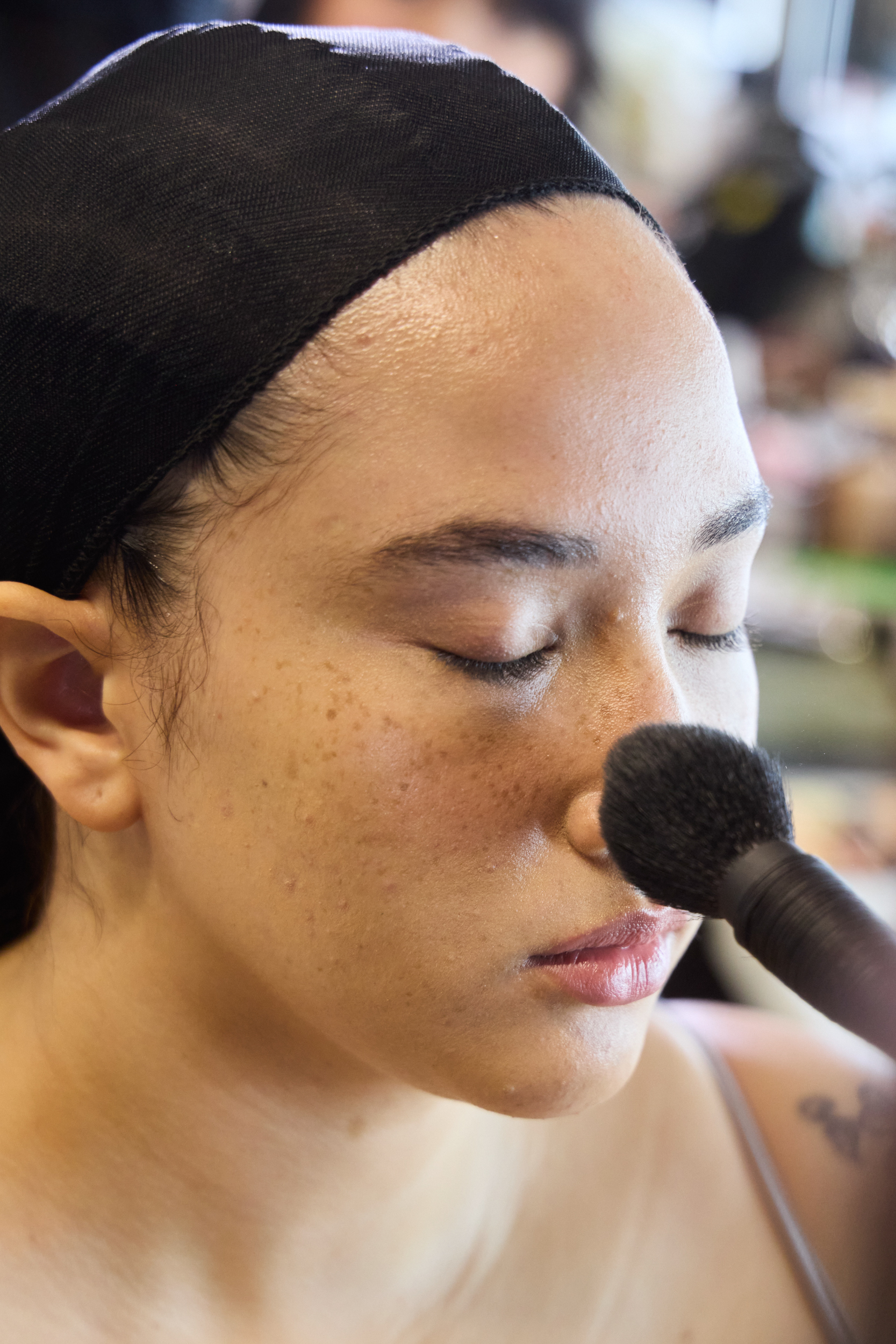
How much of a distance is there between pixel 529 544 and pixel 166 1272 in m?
0.54

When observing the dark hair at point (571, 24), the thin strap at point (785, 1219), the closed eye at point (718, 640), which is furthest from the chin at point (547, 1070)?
the dark hair at point (571, 24)

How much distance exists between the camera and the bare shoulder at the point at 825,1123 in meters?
0.90

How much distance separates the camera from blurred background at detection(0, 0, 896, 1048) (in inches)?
79.8

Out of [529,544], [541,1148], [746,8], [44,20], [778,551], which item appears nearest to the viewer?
[529,544]

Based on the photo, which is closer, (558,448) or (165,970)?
(558,448)

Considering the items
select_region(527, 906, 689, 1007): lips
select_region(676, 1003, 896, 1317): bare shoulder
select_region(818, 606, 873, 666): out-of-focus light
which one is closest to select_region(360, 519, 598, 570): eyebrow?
select_region(527, 906, 689, 1007): lips

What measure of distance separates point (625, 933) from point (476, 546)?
231 millimetres

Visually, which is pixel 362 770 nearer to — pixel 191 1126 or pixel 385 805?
pixel 385 805

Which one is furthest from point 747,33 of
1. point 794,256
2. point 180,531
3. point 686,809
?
point 686,809

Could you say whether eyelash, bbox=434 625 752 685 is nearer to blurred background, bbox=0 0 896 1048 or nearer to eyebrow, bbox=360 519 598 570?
eyebrow, bbox=360 519 598 570

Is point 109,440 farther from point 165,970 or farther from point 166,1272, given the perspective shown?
point 166,1272

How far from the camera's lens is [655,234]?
721mm

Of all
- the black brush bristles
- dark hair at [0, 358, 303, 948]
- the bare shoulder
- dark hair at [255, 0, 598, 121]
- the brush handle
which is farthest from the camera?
dark hair at [255, 0, 598, 121]

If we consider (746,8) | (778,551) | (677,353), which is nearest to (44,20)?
(677,353)
